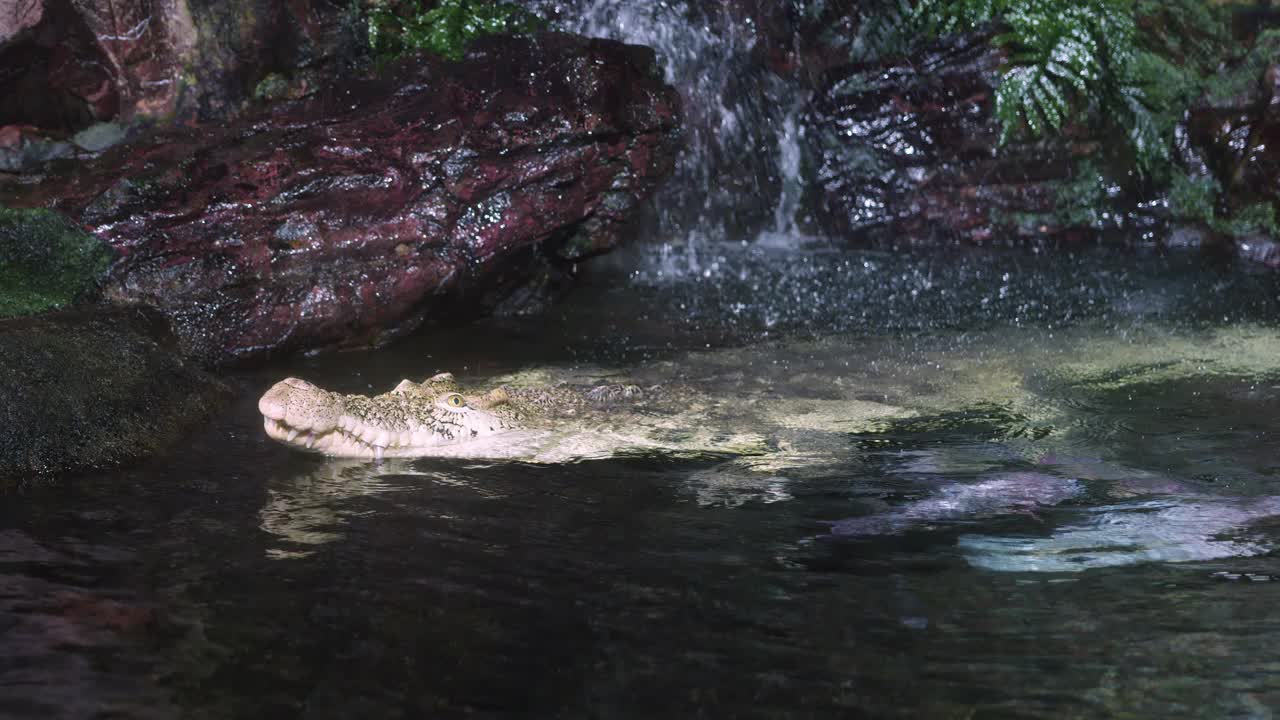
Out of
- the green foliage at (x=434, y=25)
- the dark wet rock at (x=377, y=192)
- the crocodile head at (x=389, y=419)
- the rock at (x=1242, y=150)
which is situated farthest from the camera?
the rock at (x=1242, y=150)

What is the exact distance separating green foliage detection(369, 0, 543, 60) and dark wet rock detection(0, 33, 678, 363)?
3.90ft

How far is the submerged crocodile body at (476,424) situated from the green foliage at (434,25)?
404cm

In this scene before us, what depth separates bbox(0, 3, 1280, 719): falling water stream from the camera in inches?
89.1

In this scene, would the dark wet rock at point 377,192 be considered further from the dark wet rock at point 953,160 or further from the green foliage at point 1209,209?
the green foliage at point 1209,209

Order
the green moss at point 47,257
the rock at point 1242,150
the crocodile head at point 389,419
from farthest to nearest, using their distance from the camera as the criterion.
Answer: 1. the rock at point 1242,150
2. the green moss at point 47,257
3. the crocodile head at point 389,419

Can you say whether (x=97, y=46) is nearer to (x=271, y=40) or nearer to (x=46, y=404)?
(x=271, y=40)

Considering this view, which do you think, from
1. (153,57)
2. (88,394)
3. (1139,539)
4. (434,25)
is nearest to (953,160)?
(434,25)

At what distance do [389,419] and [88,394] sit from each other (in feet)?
3.92

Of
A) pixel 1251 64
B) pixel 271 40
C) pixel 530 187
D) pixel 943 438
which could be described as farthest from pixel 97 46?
pixel 1251 64

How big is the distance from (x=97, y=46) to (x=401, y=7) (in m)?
2.20

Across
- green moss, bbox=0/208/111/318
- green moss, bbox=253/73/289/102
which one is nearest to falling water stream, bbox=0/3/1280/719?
green moss, bbox=0/208/111/318

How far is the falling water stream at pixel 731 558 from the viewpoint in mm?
2264

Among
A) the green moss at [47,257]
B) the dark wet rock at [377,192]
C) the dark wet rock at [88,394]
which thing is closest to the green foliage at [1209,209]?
the dark wet rock at [377,192]

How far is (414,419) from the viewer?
13.3ft
